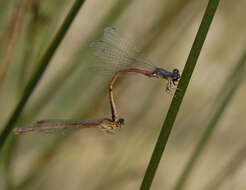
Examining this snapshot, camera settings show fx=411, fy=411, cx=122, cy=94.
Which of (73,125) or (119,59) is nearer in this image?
(119,59)

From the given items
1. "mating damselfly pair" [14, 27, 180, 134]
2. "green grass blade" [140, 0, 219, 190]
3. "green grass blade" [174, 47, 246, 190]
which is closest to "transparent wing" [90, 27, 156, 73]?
"mating damselfly pair" [14, 27, 180, 134]

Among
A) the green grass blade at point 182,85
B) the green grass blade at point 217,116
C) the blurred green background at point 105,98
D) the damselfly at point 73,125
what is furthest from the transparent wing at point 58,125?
the green grass blade at point 182,85

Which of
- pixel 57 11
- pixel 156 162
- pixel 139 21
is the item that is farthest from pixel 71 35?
pixel 156 162

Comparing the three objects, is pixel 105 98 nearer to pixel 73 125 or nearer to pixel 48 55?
pixel 73 125

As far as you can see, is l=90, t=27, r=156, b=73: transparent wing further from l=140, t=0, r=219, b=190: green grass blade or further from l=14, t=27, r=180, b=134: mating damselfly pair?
l=140, t=0, r=219, b=190: green grass blade

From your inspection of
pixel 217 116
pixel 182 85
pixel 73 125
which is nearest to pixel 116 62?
pixel 73 125
